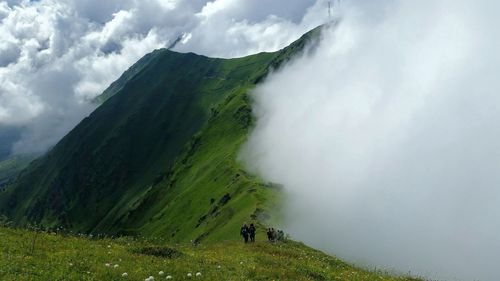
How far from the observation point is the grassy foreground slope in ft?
72.3

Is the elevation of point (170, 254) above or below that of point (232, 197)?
below

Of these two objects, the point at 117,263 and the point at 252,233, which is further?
the point at 252,233

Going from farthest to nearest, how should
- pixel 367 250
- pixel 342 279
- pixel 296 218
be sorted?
pixel 367 250 < pixel 296 218 < pixel 342 279

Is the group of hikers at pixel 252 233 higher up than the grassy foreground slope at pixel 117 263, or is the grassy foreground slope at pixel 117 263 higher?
the group of hikers at pixel 252 233

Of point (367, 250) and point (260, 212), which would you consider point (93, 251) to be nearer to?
point (260, 212)

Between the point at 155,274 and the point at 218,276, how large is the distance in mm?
3107

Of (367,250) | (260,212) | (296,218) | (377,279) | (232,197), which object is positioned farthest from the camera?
(367,250)

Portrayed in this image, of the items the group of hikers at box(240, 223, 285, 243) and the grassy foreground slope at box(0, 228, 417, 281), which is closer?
the grassy foreground slope at box(0, 228, 417, 281)

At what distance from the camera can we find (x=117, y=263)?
2512 cm

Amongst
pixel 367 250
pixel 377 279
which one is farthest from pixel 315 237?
pixel 377 279

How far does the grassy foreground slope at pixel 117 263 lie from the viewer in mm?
22031

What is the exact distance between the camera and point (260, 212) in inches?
4926

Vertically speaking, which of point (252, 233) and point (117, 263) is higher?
point (252, 233)

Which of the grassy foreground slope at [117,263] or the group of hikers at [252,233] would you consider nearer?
the grassy foreground slope at [117,263]
